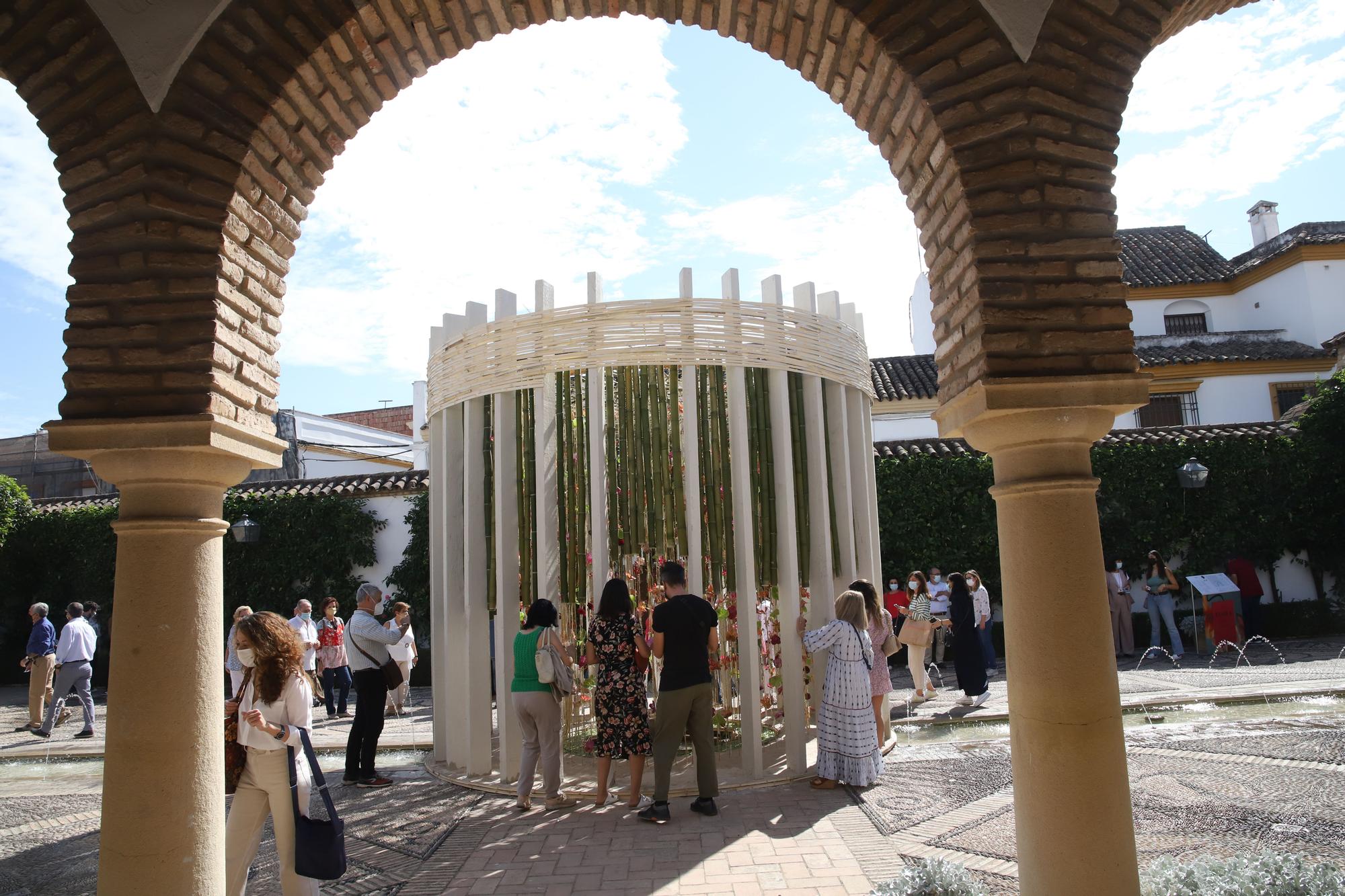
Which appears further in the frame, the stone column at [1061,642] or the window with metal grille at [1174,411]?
the window with metal grille at [1174,411]

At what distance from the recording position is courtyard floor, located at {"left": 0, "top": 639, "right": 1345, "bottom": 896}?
4.81 meters

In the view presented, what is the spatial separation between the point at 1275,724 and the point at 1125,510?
8.51 m

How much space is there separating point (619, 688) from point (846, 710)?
5.36 ft

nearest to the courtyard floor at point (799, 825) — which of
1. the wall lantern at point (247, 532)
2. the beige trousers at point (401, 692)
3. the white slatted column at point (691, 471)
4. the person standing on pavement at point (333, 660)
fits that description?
the white slatted column at point (691, 471)

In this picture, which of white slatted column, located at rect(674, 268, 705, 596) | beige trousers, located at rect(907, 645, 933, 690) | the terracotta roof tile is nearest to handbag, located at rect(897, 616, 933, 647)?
beige trousers, located at rect(907, 645, 933, 690)

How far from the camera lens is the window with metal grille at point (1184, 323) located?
82.9 feet

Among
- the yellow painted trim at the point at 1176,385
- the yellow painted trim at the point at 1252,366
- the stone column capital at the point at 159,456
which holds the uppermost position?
the yellow painted trim at the point at 1252,366

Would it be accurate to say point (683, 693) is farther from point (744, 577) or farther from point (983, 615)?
point (983, 615)

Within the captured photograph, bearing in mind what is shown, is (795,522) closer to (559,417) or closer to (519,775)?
(559,417)

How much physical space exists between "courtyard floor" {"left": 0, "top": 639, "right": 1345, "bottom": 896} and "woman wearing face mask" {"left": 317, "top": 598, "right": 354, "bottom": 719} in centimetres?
A: 303

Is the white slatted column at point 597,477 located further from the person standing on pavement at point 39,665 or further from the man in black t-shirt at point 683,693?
the person standing on pavement at point 39,665

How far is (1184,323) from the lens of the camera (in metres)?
25.4

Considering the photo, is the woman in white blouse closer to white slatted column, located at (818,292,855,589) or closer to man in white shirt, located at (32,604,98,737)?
white slatted column, located at (818,292,855,589)

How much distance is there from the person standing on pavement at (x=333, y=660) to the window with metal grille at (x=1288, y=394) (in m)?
22.2
